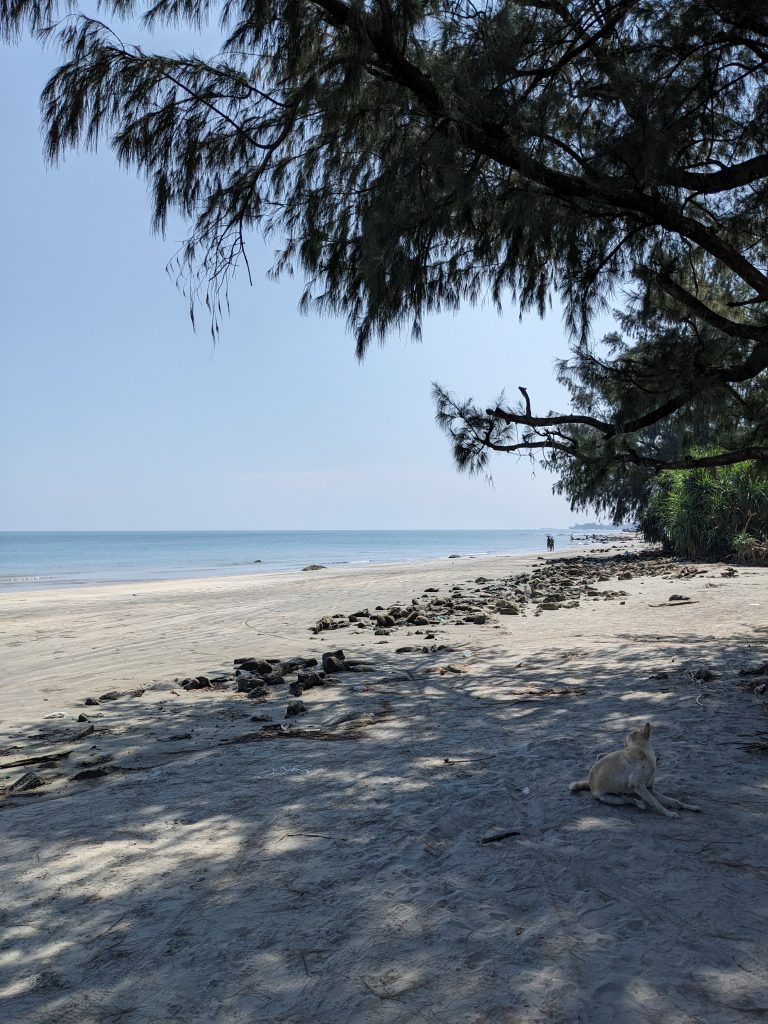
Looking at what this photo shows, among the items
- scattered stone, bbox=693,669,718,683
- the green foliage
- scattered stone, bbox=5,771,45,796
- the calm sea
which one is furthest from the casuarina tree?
the calm sea

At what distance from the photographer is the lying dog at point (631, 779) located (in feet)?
9.93

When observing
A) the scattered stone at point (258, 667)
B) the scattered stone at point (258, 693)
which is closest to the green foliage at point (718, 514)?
the scattered stone at point (258, 667)

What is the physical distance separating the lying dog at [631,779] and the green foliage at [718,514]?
15177 millimetres

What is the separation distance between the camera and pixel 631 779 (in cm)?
305

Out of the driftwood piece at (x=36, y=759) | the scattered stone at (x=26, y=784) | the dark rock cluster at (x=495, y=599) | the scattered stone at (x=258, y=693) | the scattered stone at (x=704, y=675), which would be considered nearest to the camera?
the scattered stone at (x=26, y=784)

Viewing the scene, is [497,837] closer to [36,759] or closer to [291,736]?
[291,736]

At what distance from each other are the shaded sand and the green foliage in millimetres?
13447

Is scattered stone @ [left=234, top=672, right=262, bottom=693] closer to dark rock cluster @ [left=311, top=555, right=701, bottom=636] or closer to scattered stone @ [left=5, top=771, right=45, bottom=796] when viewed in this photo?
scattered stone @ [left=5, top=771, right=45, bottom=796]

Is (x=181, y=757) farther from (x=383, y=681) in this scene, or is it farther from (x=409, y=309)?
(x=409, y=309)

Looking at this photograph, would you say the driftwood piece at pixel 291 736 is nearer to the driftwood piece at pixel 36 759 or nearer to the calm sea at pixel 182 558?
the driftwood piece at pixel 36 759

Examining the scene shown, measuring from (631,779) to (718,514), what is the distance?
17.4m

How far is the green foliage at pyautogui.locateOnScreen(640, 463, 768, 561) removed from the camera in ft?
58.1

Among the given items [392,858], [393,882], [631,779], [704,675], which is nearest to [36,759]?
[392,858]

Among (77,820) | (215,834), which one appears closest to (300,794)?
(215,834)
